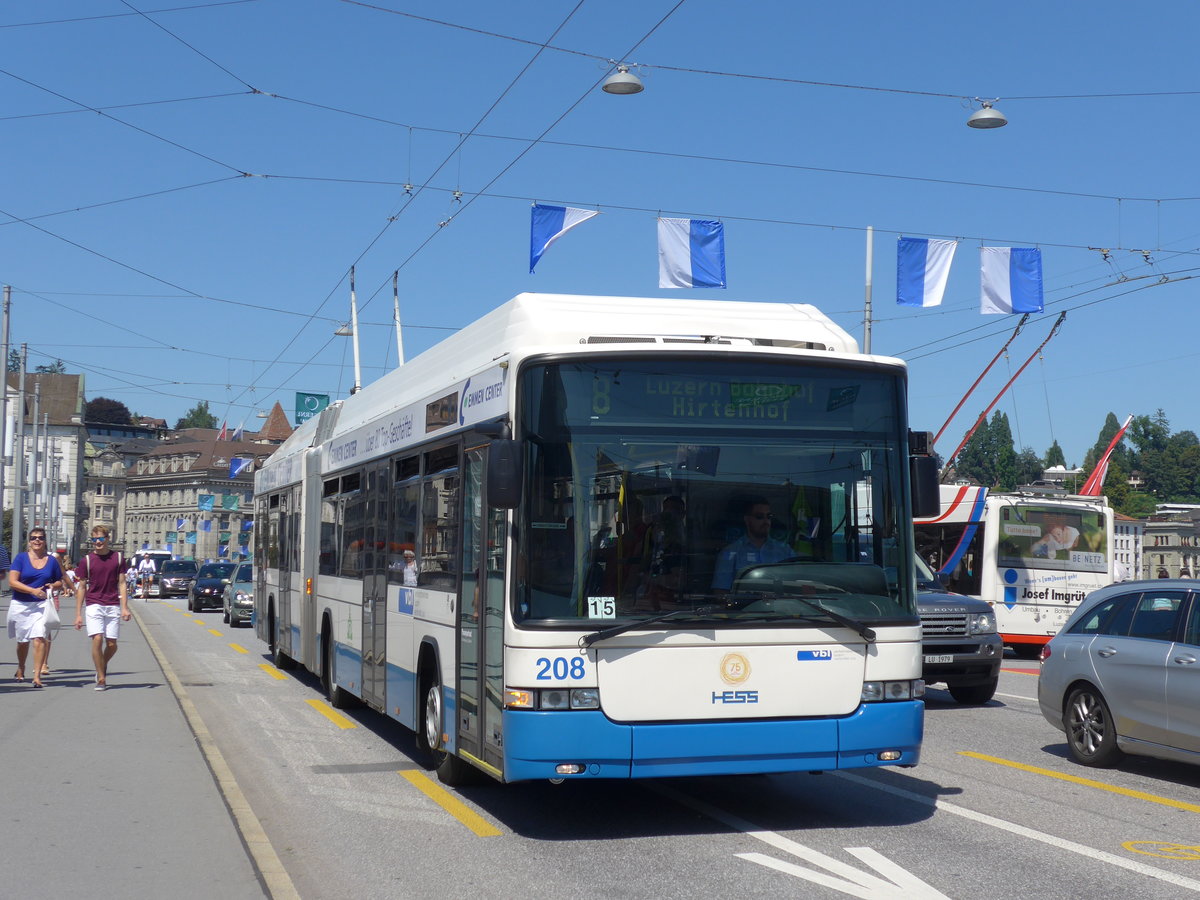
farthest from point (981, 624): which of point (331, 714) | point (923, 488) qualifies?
point (923, 488)

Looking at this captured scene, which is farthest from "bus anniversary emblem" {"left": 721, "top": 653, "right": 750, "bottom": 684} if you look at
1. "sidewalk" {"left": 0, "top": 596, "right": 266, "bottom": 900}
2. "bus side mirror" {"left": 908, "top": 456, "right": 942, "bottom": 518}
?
"sidewalk" {"left": 0, "top": 596, "right": 266, "bottom": 900}

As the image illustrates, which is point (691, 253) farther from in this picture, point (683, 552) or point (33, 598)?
point (683, 552)

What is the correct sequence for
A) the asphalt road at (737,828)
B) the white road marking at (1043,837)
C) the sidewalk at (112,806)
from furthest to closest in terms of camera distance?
1. the white road marking at (1043,837)
2. the asphalt road at (737,828)
3. the sidewalk at (112,806)

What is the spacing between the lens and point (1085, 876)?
23.6ft

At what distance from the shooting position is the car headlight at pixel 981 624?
1611cm

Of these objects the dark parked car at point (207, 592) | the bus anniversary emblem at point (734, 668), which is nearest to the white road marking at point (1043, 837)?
the bus anniversary emblem at point (734, 668)

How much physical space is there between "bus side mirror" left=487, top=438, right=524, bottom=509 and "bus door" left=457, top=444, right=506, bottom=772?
0.47 meters

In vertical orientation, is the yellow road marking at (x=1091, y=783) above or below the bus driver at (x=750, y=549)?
below

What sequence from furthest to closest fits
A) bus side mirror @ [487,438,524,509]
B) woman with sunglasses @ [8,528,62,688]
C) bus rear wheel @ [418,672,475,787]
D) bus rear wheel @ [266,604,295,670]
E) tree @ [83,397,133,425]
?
tree @ [83,397,133,425], bus rear wheel @ [266,604,295,670], woman with sunglasses @ [8,528,62,688], bus rear wheel @ [418,672,475,787], bus side mirror @ [487,438,524,509]

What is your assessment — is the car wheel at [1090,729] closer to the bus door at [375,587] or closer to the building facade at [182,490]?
the bus door at [375,587]

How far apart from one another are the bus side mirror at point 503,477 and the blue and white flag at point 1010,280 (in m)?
17.4

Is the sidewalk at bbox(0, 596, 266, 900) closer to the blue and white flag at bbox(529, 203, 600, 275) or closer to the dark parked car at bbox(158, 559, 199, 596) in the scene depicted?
the blue and white flag at bbox(529, 203, 600, 275)

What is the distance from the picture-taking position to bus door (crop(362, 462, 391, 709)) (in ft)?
38.8

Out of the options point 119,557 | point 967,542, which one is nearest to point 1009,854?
point 119,557
